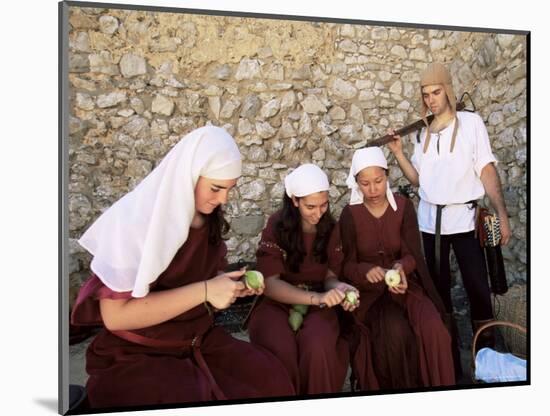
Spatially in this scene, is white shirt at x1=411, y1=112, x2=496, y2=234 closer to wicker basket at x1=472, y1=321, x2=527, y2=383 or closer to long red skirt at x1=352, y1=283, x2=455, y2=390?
long red skirt at x1=352, y1=283, x2=455, y2=390

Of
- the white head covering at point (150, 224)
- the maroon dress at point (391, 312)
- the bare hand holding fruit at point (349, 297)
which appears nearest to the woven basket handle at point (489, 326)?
the maroon dress at point (391, 312)

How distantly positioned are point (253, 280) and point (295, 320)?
38cm

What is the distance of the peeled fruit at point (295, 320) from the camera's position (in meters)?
3.81

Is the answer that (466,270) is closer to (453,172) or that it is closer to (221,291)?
(453,172)

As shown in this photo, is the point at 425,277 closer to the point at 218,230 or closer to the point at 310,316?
the point at 310,316

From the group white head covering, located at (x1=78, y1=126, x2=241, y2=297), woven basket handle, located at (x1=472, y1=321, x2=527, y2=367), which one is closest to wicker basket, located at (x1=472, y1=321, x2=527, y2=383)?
woven basket handle, located at (x1=472, y1=321, x2=527, y2=367)

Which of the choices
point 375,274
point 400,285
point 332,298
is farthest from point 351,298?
point 400,285

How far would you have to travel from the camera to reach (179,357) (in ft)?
11.5

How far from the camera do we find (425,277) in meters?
4.20

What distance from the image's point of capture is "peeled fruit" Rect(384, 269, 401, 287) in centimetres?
396

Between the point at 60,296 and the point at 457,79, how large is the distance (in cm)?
275

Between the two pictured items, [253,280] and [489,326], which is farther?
[489,326]

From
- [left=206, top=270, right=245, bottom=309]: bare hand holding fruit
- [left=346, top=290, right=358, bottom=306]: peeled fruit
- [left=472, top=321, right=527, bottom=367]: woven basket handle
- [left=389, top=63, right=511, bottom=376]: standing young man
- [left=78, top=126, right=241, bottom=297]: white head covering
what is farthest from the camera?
[left=472, top=321, right=527, bottom=367]: woven basket handle

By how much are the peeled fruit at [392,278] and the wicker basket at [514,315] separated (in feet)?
2.93
